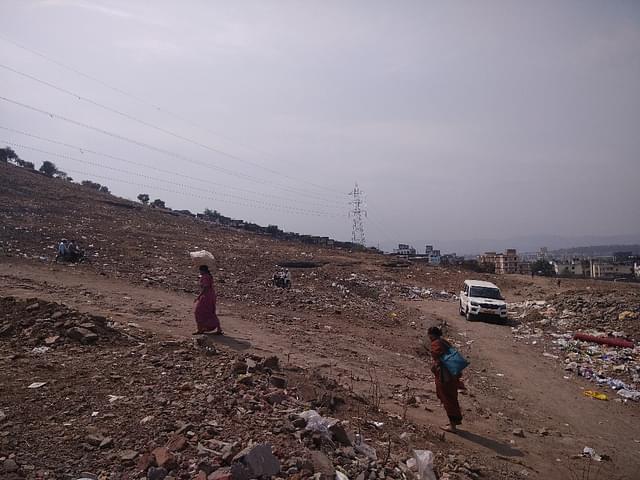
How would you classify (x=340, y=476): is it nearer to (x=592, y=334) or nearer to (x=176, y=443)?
(x=176, y=443)

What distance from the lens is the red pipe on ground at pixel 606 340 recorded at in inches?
474

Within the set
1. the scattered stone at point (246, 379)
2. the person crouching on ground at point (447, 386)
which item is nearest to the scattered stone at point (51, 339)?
the scattered stone at point (246, 379)

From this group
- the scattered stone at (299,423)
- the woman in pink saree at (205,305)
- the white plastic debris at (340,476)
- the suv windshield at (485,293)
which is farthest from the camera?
the suv windshield at (485,293)

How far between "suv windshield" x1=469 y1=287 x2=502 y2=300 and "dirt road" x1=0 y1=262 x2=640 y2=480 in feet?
8.78

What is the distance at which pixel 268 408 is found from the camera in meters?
5.18

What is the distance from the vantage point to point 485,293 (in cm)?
1797

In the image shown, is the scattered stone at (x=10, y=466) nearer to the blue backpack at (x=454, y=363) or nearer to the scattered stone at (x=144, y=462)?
the scattered stone at (x=144, y=462)

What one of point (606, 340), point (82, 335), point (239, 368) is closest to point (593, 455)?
point (239, 368)

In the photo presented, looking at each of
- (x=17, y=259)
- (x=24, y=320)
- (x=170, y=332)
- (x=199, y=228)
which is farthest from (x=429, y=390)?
(x=199, y=228)

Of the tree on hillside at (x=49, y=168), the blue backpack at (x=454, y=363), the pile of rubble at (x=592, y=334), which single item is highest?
the tree on hillside at (x=49, y=168)

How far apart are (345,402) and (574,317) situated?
12.9m

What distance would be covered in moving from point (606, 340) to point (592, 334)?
125 centimetres

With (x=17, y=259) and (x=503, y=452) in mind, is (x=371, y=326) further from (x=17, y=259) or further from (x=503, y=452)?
(x=17, y=259)

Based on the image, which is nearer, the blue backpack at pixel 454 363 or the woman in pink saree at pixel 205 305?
the blue backpack at pixel 454 363
